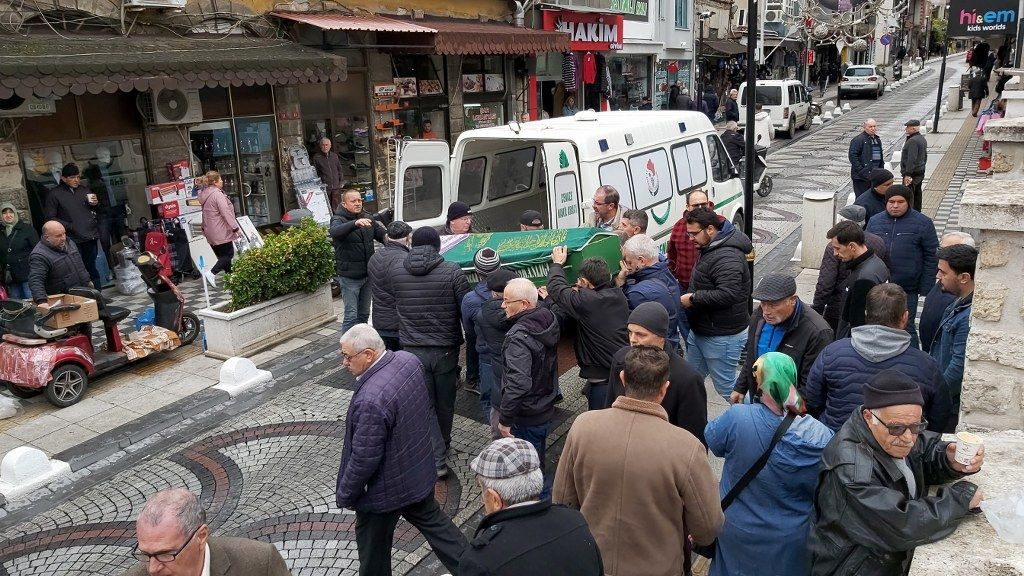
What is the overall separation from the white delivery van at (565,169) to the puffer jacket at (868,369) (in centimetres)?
414

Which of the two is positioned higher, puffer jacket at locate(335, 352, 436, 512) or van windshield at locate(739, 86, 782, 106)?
van windshield at locate(739, 86, 782, 106)

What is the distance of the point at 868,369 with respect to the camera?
4.08 m

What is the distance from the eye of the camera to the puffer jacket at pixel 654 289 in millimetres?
5562

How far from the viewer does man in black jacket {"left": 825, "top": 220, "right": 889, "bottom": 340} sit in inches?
227

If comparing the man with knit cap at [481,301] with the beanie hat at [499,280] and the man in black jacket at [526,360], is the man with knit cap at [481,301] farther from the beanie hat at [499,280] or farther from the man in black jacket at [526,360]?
the man in black jacket at [526,360]

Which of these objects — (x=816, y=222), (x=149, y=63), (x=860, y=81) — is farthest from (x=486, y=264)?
(x=860, y=81)

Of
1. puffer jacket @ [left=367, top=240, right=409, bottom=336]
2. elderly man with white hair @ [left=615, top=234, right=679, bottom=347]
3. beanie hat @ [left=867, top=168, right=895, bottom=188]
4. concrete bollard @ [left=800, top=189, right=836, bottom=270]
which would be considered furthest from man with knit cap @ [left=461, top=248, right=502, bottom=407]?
concrete bollard @ [left=800, top=189, right=836, bottom=270]

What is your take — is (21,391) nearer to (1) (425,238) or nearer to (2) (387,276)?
(2) (387,276)

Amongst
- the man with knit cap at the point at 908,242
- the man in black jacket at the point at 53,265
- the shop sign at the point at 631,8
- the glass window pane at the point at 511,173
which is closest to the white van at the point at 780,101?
the shop sign at the point at 631,8

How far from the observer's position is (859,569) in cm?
309

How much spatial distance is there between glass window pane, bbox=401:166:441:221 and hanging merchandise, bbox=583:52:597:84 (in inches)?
580

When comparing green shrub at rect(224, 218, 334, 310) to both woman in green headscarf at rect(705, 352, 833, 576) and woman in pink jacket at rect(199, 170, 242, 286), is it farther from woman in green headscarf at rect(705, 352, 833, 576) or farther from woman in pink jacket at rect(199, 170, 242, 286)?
woman in green headscarf at rect(705, 352, 833, 576)

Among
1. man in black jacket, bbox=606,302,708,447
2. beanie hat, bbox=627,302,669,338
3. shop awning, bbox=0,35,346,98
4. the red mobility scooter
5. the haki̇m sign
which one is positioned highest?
the haki̇m sign

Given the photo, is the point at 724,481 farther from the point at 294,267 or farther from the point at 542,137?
the point at 294,267
